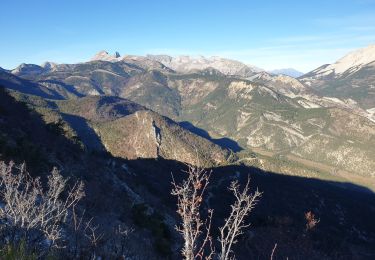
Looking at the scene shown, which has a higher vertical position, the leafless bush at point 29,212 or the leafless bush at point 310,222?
the leafless bush at point 29,212

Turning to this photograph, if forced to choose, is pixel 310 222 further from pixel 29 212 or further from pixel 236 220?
pixel 236 220

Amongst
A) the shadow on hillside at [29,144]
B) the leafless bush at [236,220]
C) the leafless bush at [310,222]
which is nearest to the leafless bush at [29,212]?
the leafless bush at [236,220]

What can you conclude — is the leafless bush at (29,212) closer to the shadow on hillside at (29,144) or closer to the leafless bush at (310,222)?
the shadow on hillside at (29,144)

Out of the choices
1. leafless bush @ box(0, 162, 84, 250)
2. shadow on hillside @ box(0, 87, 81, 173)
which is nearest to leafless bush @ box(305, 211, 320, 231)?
shadow on hillside @ box(0, 87, 81, 173)

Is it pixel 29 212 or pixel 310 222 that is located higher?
pixel 29 212

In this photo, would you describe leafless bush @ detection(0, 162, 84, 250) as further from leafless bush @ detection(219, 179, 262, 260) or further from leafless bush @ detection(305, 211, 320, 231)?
leafless bush @ detection(305, 211, 320, 231)

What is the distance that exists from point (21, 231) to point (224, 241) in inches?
438

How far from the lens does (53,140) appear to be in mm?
75750

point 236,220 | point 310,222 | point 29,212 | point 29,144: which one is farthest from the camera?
point 310,222

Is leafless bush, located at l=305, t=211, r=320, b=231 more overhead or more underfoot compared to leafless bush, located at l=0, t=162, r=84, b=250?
more underfoot

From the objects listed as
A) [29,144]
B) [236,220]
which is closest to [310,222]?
[29,144]

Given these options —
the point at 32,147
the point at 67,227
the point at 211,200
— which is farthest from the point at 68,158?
the point at 211,200

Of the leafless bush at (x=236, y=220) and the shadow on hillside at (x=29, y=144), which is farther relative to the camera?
the shadow on hillside at (x=29, y=144)

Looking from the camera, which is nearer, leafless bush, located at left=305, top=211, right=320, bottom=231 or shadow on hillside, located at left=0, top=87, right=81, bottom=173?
shadow on hillside, located at left=0, top=87, right=81, bottom=173
